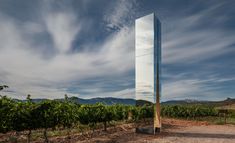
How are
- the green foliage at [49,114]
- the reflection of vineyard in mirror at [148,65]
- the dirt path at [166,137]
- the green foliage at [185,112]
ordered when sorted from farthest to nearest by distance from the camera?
the green foliage at [185,112]
the reflection of vineyard in mirror at [148,65]
the dirt path at [166,137]
the green foliage at [49,114]

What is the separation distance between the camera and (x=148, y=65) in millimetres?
14359

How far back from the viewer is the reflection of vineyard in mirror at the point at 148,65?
46.7ft

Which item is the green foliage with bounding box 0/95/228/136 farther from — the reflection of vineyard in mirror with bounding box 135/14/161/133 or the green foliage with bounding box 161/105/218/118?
the green foliage with bounding box 161/105/218/118

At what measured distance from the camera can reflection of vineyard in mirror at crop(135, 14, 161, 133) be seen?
1424 centimetres

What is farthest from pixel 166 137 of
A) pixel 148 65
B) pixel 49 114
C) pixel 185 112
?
pixel 185 112

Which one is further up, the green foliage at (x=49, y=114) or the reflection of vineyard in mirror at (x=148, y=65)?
the reflection of vineyard in mirror at (x=148, y=65)

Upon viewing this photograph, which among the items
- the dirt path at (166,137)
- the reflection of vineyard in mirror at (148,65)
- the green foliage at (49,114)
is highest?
the reflection of vineyard in mirror at (148,65)

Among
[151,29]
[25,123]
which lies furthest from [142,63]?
[25,123]

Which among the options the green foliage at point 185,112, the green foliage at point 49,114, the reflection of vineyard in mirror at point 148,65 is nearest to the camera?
the green foliage at point 49,114

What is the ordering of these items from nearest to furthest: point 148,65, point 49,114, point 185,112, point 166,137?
1. point 49,114
2. point 166,137
3. point 148,65
4. point 185,112

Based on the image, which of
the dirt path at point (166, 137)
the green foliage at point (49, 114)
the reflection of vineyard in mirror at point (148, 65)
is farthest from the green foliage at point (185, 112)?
the reflection of vineyard in mirror at point (148, 65)

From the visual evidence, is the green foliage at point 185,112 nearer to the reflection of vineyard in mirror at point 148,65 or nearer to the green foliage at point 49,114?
the green foliage at point 49,114

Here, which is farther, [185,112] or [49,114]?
[185,112]

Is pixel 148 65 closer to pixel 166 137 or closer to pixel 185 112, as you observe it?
pixel 166 137
